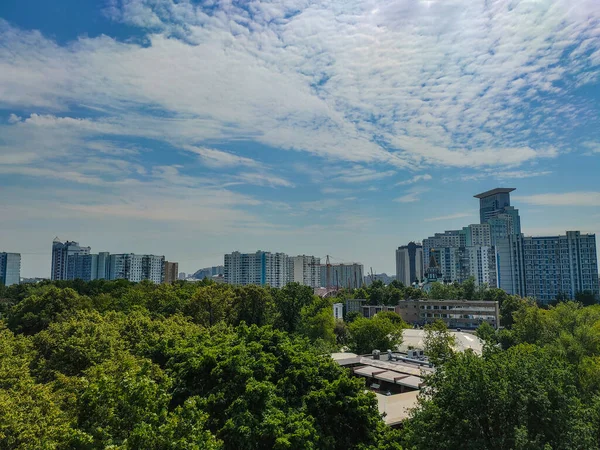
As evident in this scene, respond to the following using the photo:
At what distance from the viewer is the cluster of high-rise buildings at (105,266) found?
106 meters

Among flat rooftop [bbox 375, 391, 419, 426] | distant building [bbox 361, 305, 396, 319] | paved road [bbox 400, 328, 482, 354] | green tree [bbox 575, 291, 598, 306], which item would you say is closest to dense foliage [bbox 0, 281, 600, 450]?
flat rooftop [bbox 375, 391, 419, 426]

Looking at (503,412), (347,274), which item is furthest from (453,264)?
(503,412)

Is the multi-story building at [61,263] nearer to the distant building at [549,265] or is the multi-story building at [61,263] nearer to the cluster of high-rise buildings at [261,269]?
the cluster of high-rise buildings at [261,269]

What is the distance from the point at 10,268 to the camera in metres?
110

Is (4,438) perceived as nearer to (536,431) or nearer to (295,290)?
(536,431)

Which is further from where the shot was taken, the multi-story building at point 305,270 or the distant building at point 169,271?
the multi-story building at point 305,270

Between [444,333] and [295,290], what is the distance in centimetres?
1359

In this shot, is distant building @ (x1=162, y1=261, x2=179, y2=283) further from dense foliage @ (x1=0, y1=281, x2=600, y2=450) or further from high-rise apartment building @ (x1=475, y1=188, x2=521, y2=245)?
dense foliage @ (x1=0, y1=281, x2=600, y2=450)

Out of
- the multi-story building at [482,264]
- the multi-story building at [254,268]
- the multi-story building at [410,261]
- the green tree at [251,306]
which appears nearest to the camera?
the green tree at [251,306]

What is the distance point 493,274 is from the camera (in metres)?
94.4

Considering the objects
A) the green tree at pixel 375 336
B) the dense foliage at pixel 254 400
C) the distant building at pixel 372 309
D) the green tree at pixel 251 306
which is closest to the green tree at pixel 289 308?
the green tree at pixel 251 306

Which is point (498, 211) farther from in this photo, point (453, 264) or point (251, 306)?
point (251, 306)

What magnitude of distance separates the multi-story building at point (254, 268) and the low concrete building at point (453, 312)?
64609mm

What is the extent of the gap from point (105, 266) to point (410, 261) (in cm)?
9632
